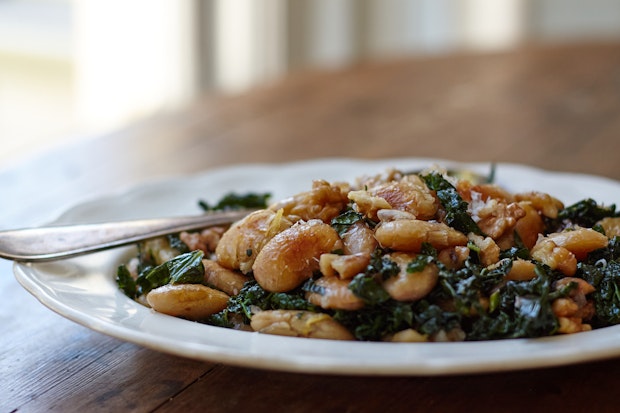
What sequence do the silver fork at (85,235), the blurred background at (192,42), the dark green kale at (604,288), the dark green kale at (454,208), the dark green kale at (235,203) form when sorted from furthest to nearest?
the blurred background at (192,42)
the dark green kale at (235,203)
the silver fork at (85,235)
the dark green kale at (454,208)
the dark green kale at (604,288)

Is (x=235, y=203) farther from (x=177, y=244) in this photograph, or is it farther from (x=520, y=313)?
(x=520, y=313)

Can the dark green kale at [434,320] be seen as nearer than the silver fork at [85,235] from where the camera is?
Yes

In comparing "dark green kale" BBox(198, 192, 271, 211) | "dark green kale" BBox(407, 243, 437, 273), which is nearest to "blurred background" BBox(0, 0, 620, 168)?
"dark green kale" BBox(198, 192, 271, 211)

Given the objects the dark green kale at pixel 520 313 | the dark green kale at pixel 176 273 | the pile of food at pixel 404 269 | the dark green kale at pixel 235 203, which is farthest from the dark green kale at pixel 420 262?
the dark green kale at pixel 235 203

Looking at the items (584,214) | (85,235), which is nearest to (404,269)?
(584,214)

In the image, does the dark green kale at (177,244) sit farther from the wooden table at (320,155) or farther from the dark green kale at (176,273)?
the wooden table at (320,155)

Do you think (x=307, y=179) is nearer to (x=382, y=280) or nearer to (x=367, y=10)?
(x=382, y=280)

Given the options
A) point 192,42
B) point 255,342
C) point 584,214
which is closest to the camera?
point 255,342
